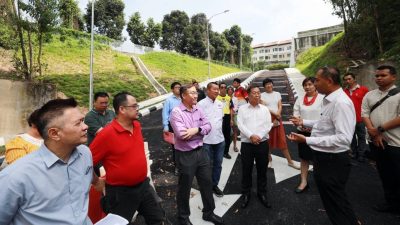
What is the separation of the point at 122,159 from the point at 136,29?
1739 inches

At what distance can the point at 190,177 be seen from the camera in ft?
12.2

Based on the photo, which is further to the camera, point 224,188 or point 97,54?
point 97,54

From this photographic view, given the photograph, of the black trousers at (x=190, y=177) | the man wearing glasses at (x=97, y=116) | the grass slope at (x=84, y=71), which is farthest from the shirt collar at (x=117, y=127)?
the grass slope at (x=84, y=71)

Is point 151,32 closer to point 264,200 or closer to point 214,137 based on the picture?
point 214,137

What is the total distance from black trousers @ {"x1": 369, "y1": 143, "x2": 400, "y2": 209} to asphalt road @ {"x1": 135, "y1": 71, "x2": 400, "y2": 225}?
0.27m

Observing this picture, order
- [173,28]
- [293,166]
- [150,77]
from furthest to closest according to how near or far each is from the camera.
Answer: [173,28] < [150,77] < [293,166]

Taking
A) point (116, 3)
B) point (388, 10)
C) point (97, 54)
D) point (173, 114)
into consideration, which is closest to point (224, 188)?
point (173, 114)

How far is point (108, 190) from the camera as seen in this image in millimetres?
2996

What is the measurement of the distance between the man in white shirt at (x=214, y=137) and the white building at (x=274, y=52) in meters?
89.0

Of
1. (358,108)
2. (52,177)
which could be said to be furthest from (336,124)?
(358,108)

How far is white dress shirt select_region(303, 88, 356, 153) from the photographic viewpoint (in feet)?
9.58

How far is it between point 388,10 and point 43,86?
15045 mm

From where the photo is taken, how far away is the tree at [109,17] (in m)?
40.9

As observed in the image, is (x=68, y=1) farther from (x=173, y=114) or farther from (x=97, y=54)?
(x=173, y=114)
